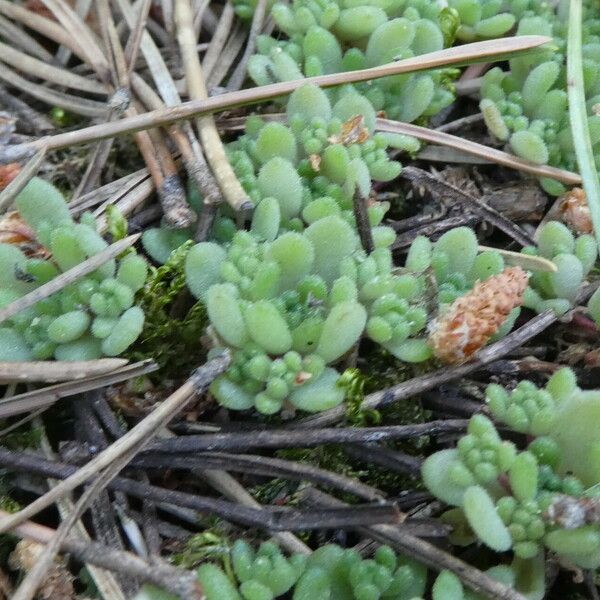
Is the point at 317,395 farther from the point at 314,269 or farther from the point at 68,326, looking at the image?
the point at 68,326

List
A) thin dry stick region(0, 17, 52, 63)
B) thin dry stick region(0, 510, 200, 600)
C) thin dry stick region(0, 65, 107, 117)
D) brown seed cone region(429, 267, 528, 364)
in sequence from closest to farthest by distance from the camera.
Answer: thin dry stick region(0, 510, 200, 600), brown seed cone region(429, 267, 528, 364), thin dry stick region(0, 65, 107, 117), thin dry stick region(0, 17, 52, 63)

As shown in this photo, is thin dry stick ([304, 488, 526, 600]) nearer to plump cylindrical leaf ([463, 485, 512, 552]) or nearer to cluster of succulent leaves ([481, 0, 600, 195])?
plump cylindrical leaf ([463, 485, 512, 552])

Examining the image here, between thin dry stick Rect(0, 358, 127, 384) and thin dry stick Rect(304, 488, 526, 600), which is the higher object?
thin dry stick Rect(0, 358, 127, 384)

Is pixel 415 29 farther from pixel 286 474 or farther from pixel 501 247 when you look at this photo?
pixel 286 474

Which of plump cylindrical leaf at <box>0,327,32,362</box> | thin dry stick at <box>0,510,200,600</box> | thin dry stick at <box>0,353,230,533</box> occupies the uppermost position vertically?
plump cylindrical leaf at <box>0,327,32,362</box>

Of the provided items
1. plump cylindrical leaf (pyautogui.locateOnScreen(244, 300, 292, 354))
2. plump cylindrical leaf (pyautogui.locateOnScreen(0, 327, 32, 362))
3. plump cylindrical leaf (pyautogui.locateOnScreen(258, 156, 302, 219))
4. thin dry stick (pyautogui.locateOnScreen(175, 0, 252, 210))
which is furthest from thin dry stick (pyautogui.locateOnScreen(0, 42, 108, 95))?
plump cylindrical leaf (pyautogui.locateOnScreen(244, 300, 292, 354))

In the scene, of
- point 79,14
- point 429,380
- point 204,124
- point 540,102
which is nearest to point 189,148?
point 204,124

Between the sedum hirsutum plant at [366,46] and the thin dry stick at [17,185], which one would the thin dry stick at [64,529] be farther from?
the sedum hirsutum plant at [366,46]
